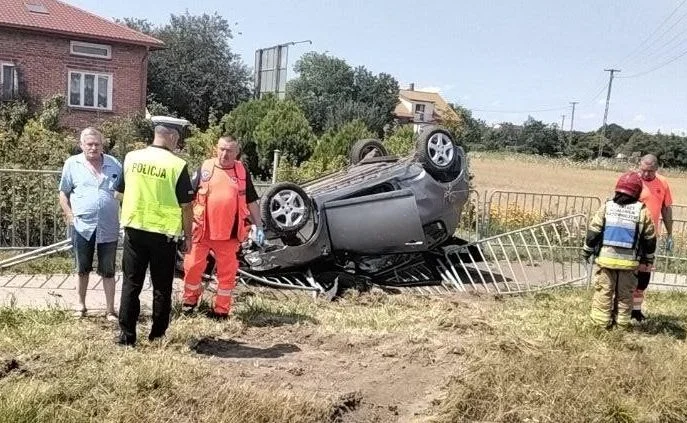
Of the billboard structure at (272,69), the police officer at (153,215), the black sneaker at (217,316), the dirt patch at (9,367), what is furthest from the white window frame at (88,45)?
the dirt patch at (9,367)

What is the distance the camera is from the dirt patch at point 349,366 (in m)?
4.75

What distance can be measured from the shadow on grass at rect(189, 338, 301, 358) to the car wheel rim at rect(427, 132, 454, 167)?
3.65m

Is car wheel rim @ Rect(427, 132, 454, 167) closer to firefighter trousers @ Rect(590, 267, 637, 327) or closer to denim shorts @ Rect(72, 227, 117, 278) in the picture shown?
firefighter trousers @ Rect(590, 267, 637, 327)

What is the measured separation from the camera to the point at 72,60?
2819 centimetres

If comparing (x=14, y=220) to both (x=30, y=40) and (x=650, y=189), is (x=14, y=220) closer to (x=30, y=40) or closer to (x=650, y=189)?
(x=650, y=189)

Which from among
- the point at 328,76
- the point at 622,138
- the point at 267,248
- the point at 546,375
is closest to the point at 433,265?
the point at 267,248

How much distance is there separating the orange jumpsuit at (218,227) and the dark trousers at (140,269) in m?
0.93

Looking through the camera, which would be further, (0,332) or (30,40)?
(30,40)

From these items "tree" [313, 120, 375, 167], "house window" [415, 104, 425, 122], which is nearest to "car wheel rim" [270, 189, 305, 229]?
"tree" [313, 120, 375, 167]

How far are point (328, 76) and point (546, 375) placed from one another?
190ft

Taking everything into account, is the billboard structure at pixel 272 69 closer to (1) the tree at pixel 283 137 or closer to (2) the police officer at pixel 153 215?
(1) the tree at pixel 283 137

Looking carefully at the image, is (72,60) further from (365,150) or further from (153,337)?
(153,337)

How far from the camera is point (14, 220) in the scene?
8922mm

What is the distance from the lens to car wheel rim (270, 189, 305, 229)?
7.86m
